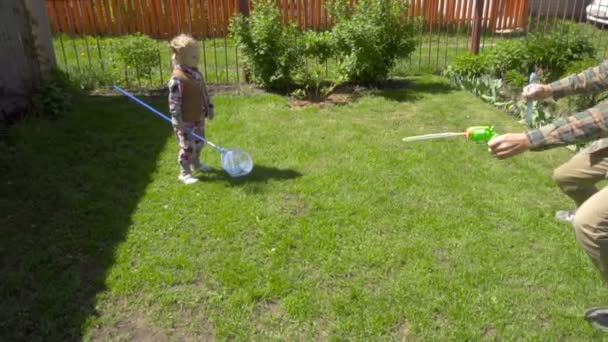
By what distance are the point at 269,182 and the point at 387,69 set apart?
3.48 metres

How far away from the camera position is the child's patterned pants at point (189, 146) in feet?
15.0

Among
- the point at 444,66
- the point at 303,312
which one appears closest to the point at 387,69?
the point at 444,66

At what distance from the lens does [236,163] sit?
4.74 meters

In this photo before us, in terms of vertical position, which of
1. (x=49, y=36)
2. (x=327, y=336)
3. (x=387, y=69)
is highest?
(x=49, y=36)

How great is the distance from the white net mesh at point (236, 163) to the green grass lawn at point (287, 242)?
0.11 m

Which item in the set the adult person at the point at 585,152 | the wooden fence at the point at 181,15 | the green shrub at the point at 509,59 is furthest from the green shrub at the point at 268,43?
the adult person at the point at 585,152

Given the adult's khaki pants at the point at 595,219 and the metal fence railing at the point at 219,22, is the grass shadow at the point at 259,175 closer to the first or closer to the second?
the adult's khaki pants at the point at 595,219

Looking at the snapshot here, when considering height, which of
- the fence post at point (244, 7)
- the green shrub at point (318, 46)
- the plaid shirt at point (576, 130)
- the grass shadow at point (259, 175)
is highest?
the fence post at point (244, 7)

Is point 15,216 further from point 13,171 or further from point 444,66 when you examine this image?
point 444,66

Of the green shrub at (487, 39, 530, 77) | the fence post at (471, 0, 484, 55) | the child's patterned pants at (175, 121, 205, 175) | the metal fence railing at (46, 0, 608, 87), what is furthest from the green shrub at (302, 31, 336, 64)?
the child's patterned pants at (175, 121, 205, 175)

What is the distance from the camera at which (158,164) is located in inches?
196

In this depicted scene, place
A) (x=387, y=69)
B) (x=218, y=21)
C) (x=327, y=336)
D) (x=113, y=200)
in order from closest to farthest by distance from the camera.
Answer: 1. (x=327, y=336)
2. (x=113, y=200)
3. (x=387, y=69)
4. (x=218, y=21)

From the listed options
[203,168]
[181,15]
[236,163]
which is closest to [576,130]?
[236,163]

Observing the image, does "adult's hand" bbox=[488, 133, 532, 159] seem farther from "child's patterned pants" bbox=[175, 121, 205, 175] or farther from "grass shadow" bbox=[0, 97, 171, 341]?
"child's patterned pants" bbox=[175, 121, 205, 175]
